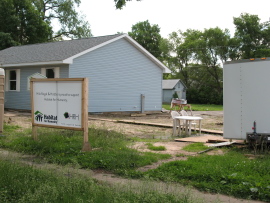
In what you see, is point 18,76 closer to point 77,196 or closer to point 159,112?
point 159,112

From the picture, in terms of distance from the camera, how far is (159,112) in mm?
26875

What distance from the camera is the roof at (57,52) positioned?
69.3ft

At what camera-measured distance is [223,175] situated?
20.6 ft

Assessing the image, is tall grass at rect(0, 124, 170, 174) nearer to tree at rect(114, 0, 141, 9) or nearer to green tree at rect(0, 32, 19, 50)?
tree at rect(114, 0, 141, 9)

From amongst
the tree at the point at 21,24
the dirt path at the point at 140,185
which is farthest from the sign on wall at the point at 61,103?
the tree at the point at 21,24

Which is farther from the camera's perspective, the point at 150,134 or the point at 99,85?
the point at 99,85

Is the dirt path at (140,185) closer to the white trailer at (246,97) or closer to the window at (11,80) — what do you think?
the white trailer at (246,97)

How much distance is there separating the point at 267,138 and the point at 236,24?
43796 mm

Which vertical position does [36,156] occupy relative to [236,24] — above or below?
below

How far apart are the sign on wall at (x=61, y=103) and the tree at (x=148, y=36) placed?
6307 cm

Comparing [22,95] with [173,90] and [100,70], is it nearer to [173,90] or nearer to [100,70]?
[100,70]

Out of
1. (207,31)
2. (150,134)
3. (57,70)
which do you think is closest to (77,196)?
(150,134)

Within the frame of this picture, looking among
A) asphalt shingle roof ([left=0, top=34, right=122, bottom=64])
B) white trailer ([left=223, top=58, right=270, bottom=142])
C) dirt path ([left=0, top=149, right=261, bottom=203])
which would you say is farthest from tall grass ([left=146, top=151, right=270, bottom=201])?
asphalt shingle roof ([left=0, top=34, right=122, bottom=64])

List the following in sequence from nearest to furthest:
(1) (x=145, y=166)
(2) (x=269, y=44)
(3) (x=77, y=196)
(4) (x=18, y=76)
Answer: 1. (3) (x=77, y=196)
2. (1) (x=145, y=166)
3. (4) (x=18, y=76)
4. (2) (x=269, y=44)
